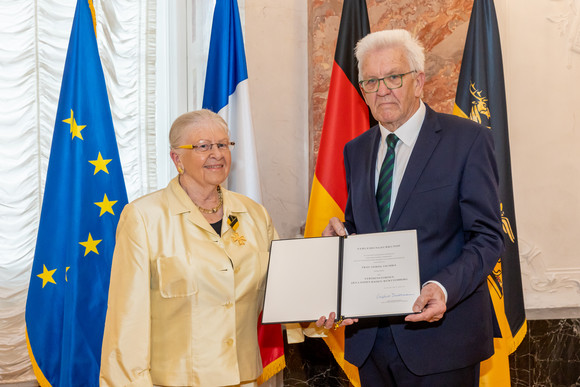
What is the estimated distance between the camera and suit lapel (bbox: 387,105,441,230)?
2.18 meters

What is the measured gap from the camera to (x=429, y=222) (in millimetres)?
2160

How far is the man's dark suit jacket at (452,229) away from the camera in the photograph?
2.11 m

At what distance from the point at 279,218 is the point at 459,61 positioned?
1.57m

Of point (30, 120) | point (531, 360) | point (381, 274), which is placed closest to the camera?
point (381, 274)

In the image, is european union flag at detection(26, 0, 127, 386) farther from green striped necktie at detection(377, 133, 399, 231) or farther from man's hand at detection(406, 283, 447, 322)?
man's hand at detection(406, 283, 447, 322)

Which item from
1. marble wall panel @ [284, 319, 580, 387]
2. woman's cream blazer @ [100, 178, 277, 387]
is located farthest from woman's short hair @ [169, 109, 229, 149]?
marble wall panel @ [284, 319, 580, 387]

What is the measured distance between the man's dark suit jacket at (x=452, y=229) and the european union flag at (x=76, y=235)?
1.67 meters

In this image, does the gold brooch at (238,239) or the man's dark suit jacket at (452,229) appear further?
the gold brooch at (238,239)

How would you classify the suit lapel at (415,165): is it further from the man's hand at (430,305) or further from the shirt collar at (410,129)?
the man's hand at (430,305)

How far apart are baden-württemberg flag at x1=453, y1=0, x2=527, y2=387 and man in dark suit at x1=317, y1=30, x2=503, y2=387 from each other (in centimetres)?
133

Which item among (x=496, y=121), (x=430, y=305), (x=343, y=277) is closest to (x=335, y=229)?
(x=343, y=277)

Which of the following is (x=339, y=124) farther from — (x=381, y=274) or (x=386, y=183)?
(x=381, y=274)

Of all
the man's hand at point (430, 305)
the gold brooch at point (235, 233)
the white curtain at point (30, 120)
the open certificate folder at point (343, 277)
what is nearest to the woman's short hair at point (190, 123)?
the gold brooch at point (235, 233)

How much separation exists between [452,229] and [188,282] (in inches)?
43.2
